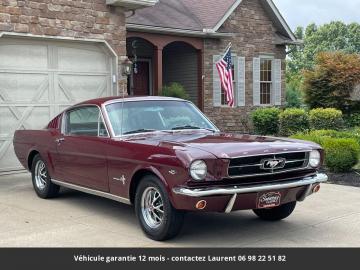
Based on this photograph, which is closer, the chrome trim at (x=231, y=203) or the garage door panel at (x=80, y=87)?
the chrome trim at (x=231, y=203)

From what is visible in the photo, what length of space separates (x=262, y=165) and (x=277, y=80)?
50.6 ft

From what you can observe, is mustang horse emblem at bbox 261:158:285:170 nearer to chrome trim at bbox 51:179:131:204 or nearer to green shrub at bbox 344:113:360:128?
chrome trim at bbox 51:179:131:204

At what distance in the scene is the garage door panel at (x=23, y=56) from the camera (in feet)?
35.7

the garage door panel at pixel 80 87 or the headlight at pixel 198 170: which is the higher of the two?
the garage door panel at pixel 80 87

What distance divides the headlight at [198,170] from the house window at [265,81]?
1521 centimetres

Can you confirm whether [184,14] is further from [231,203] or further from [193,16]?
[231,203]

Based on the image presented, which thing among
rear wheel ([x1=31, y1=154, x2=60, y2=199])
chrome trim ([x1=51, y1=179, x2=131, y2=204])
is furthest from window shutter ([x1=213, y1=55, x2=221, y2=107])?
chrome trim ([x1=51, y1=179, x2=131, y2=204])

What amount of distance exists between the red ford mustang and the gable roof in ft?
29.3

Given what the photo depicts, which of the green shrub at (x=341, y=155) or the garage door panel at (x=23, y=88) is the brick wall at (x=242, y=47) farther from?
the green shrub at (x=341, y=155)

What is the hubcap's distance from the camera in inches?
328

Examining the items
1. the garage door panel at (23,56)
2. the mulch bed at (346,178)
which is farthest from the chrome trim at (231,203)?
the garage door panel at (23,56)

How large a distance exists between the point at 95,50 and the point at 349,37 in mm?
66701

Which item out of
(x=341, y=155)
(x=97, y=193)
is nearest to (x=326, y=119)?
(x=341, y=155)

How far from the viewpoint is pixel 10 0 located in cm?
1080
